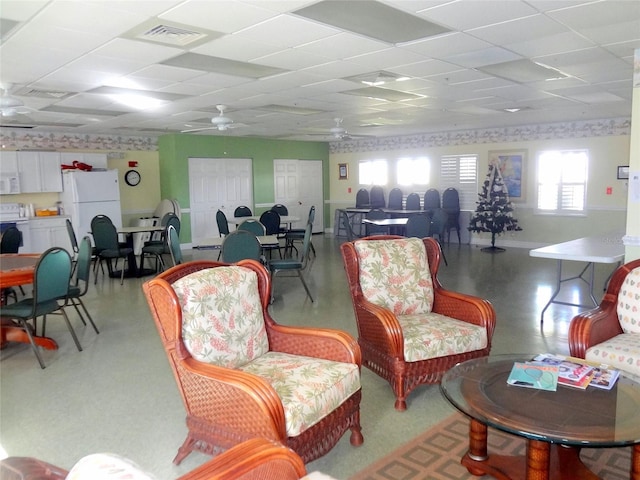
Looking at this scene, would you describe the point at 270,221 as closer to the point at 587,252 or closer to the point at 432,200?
the point at 432,200

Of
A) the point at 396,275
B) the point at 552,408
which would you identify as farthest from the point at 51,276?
the point at 552,408

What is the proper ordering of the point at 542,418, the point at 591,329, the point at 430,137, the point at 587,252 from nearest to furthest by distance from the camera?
1. the point at 542,418
2. the point at 591,329
3. the point at 587,252
4. the point at 430,137

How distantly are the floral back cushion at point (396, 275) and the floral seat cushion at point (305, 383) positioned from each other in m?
0.95

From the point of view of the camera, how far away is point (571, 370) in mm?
2383

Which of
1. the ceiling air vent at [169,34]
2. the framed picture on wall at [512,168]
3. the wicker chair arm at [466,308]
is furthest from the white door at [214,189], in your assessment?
the wicker chair arm at [466,308]

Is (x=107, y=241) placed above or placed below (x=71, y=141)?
below

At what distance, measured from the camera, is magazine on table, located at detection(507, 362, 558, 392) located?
89.0 inches

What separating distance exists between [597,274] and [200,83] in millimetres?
5924

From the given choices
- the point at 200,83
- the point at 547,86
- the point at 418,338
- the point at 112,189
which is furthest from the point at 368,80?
the point at 112,189

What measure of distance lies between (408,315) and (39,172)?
801cm

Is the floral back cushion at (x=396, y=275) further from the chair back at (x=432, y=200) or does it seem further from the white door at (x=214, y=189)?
the white door at (x=214, y=189)

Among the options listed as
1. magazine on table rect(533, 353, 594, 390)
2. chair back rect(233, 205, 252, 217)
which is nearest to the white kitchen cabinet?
chair back rect(233, 205, 252, 217)

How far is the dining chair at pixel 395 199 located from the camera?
1152 cm

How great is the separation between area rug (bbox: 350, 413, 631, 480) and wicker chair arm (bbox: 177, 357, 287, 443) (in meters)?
0.60
